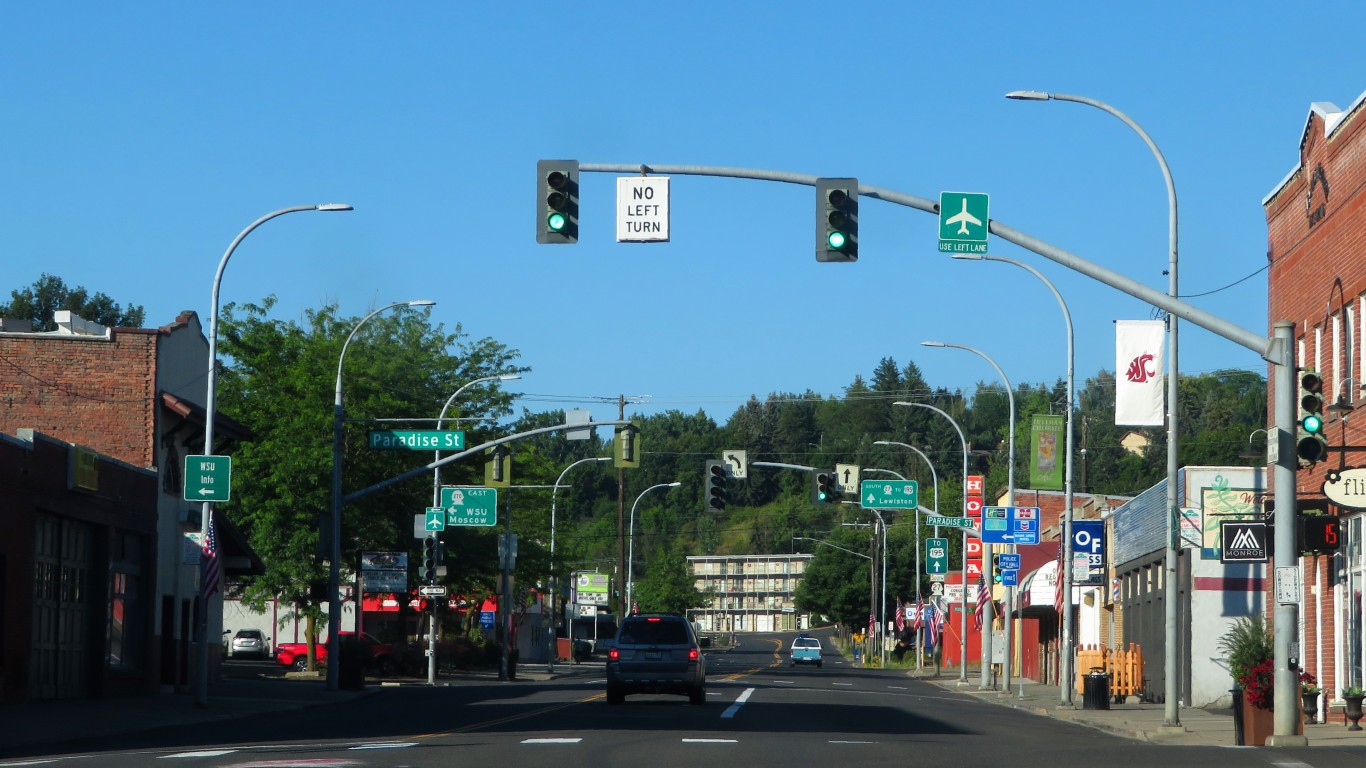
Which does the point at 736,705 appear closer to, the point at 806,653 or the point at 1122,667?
the point at 1122,667

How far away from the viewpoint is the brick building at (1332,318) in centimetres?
2923

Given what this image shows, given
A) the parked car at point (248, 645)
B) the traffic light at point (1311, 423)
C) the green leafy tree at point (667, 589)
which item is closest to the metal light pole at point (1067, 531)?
the traffic light at point (1311, 423)

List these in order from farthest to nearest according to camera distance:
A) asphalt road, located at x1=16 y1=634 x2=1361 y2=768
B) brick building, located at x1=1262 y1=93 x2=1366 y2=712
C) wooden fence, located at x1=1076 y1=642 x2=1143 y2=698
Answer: wooden fence, located at x1=1076 y1=642 x2=1143 y2=698
brick building, located at x1=1262 y1=93 x2=1366 y2=712
asphalt road, located at x1=16 y1=634 x2=1361 y2=768

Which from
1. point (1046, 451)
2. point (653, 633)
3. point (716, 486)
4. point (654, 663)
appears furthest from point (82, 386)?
point (1046, 451)

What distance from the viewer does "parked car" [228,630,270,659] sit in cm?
8138

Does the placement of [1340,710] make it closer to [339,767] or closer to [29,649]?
[339,767]

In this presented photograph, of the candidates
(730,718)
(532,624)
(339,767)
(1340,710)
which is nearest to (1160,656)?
(1340,710)

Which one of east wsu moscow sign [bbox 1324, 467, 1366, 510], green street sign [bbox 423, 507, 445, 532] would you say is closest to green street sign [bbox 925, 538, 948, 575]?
green street sign [bbox 423, 507, 445, 532]

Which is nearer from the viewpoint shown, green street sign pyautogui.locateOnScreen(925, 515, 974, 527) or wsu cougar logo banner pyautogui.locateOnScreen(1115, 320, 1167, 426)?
wsu cougar logo banner pyautogui.locateOnScreen(1115, 320, 1167, 426)

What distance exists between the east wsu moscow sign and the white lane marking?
10.3 meters

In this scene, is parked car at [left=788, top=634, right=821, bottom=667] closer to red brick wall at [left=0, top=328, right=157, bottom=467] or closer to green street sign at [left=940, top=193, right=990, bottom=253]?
red brick wall at [left=0, top=328, right=157, bottom=467]

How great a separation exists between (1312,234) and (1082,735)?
11.0 metres

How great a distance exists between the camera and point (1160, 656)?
42.9 meters

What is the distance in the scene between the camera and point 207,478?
1332 inches
